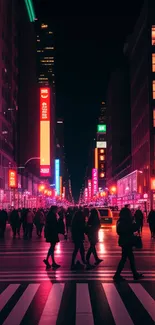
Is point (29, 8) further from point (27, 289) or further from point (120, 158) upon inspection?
point (27, 289)

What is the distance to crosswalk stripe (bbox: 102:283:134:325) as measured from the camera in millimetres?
8289

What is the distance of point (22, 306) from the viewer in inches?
376

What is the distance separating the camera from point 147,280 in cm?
1273

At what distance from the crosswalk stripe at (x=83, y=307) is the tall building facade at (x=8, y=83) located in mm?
59640

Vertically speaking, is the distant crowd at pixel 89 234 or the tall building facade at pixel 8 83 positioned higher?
the tall building facade at pixel 8 83

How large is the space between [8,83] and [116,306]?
78697 mm

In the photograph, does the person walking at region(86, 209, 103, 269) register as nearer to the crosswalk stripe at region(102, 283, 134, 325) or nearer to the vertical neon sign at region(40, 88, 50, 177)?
the crosswalk stripe at region(102, 283, 134, 325)

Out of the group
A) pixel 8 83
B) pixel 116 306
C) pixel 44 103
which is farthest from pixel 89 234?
pixel 44 103

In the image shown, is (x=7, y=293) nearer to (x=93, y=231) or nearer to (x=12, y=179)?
(x=93, y=231)

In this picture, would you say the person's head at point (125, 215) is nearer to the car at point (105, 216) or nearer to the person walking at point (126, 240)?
the person walking at point (126, 240)

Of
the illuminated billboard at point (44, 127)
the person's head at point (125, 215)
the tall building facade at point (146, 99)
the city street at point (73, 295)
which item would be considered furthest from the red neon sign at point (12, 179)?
the person's head at point (125, 215)

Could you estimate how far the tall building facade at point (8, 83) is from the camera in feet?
249

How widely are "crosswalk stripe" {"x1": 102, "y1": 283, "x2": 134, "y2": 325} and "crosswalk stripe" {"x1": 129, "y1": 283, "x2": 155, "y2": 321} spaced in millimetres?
399

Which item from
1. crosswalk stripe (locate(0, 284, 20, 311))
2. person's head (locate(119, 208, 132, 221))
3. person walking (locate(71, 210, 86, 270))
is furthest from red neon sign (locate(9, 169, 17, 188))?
crosswalk stripe (locate(0, 284, 20, 311))
